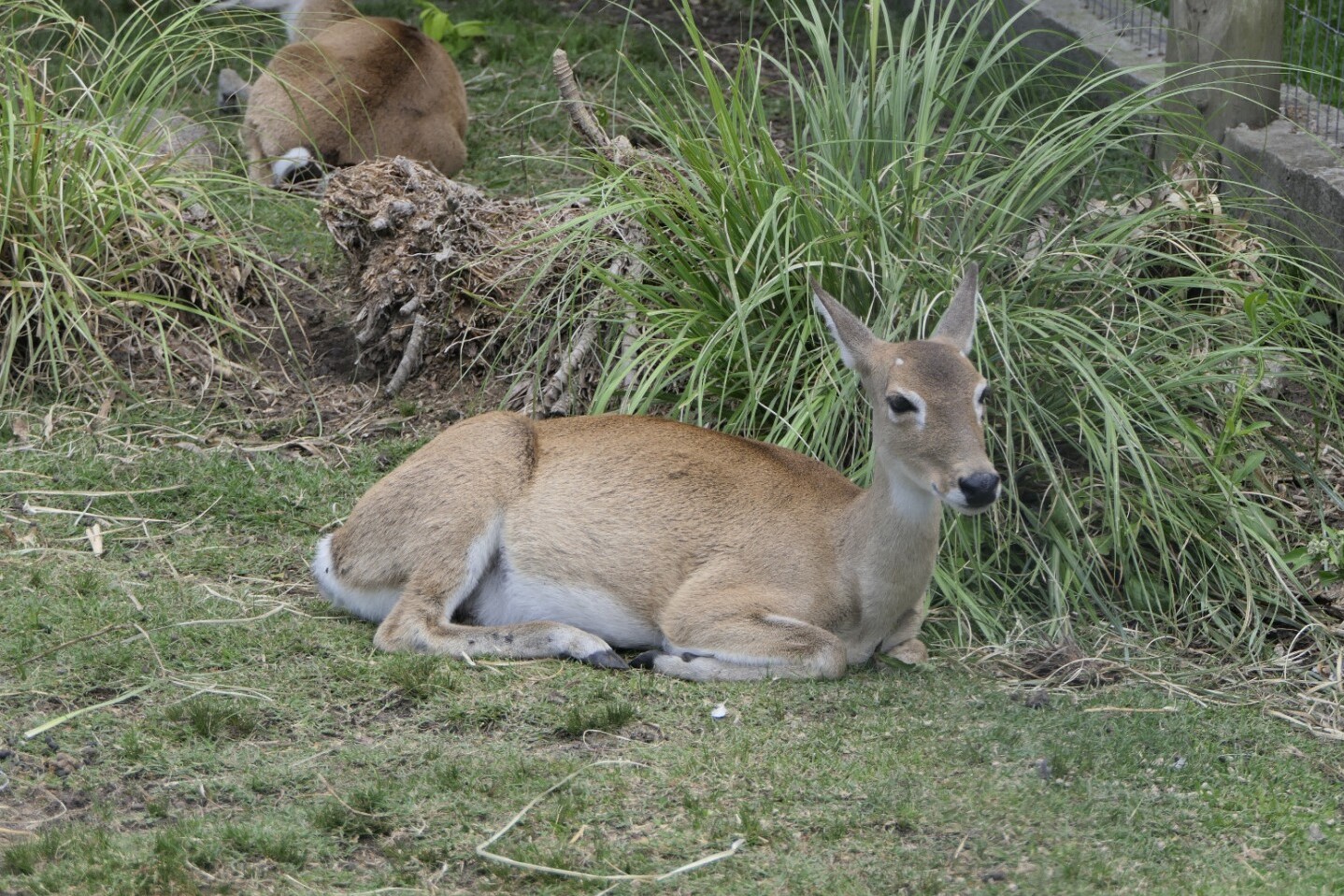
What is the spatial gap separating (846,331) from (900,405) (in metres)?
0.41

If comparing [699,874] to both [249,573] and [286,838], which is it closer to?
[286,838]

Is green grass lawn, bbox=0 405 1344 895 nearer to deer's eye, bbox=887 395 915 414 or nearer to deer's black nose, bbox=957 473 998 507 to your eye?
deer's black nose, bbox=957 473 998 507

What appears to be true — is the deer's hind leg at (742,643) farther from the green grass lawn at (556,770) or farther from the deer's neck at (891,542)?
the deer's neck at (891,542)

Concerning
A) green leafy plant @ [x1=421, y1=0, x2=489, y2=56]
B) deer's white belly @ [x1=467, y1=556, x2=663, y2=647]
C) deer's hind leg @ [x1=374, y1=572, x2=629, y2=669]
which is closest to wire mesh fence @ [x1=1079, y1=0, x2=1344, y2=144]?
deer's white belly @ [x1=467, y1=556, x2=663, y2=647]

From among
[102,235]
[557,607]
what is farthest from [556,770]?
[102,235]

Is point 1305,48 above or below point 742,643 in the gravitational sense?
above

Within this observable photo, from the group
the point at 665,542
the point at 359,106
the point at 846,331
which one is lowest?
the point at 665,542

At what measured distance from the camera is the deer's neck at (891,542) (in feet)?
17.2

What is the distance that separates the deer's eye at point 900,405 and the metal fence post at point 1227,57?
288 cm

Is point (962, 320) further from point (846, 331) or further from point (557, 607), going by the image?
point (557, 607)

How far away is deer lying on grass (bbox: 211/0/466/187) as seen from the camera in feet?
31.0

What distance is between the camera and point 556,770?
4590 mm

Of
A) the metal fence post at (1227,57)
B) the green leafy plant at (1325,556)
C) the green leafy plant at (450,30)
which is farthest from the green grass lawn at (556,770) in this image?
the green leafy plant at (450,30)

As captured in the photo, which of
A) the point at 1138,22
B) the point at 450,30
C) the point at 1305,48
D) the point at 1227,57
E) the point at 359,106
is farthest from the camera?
the point at 450,30
